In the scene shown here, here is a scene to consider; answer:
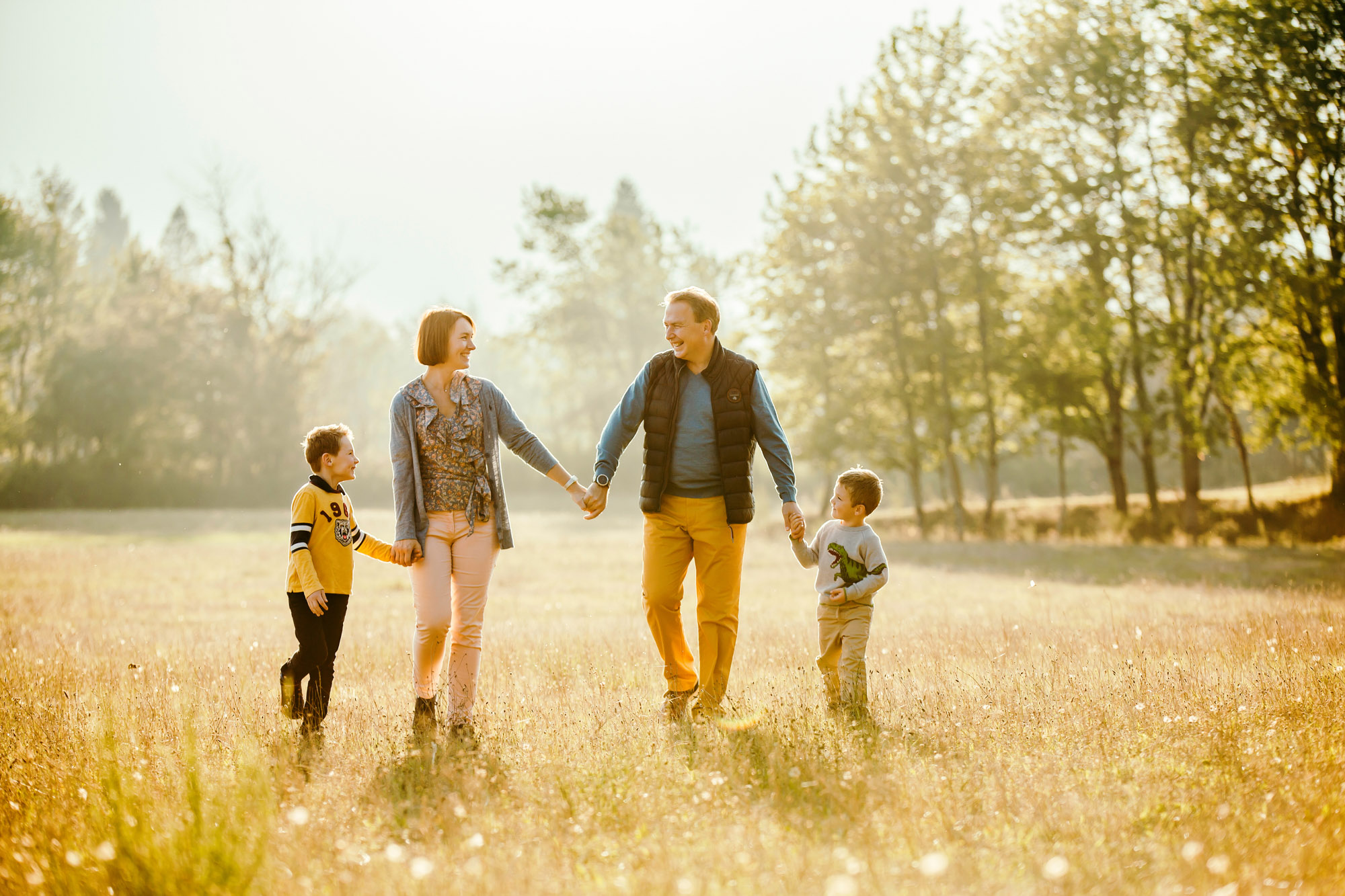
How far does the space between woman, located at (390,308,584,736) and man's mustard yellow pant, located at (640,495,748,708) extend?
31.6 inches

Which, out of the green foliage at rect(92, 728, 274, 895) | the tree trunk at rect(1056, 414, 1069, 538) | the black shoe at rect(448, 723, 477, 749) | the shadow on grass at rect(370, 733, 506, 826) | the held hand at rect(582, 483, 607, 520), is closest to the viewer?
the green foliage at rect(92, 728, 274, 895)

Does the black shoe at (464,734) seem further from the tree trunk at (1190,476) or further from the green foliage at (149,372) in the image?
the green foliage at (149,372)

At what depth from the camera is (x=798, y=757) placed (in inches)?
200

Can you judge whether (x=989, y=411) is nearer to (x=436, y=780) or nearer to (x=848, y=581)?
(x=848, y=581)

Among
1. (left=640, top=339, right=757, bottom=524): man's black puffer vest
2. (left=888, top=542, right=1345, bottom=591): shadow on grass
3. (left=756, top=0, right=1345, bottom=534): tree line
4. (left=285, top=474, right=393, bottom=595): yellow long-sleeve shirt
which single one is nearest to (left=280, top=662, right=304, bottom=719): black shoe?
(left=285, top=474, right=393, bottom=595): yellow long-sleeve shirt

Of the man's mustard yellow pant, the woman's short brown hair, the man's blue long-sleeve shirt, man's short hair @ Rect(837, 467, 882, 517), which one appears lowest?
the man's mustard yellow pant

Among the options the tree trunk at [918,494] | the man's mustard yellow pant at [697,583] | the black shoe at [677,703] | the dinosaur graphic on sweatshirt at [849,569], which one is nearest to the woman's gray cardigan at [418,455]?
the man's mustard yellow pant at [697,583]

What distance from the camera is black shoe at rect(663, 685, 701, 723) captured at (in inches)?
241

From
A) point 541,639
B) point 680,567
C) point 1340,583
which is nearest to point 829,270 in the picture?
point 1340,583

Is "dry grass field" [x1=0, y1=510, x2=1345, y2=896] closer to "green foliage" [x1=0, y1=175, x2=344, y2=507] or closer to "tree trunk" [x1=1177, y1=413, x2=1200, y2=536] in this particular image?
"tree trunk" [x1=1177, y1=413, x2=1200, y2=536]

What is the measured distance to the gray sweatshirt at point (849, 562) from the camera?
623 centimetres

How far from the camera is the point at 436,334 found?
6.05 metres

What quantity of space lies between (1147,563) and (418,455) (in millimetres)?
17267

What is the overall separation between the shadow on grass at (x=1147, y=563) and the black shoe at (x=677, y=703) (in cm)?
1005
